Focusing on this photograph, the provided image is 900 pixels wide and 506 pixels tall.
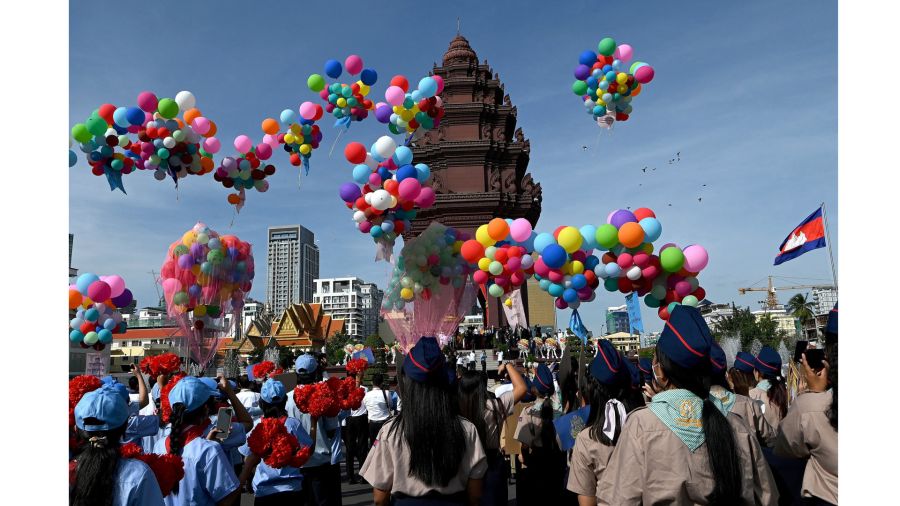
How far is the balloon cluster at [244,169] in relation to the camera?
1267 centimetres

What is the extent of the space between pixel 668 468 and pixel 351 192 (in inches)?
386

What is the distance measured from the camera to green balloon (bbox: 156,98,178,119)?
1095 cm

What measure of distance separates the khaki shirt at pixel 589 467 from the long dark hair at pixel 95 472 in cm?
222

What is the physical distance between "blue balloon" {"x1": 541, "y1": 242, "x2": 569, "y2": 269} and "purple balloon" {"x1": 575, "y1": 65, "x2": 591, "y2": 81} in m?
4.05

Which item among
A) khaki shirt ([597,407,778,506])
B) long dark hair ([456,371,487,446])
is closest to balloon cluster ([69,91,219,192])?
long dark hair ([456,371,487,446])

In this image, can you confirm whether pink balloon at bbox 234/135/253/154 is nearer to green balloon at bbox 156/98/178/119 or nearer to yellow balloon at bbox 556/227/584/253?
green balloon at bbox 156/98/178/119

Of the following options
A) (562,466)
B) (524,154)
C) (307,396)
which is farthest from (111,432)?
(524,154)

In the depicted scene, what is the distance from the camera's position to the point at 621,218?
973 cm

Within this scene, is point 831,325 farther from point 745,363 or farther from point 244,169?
point 244,169

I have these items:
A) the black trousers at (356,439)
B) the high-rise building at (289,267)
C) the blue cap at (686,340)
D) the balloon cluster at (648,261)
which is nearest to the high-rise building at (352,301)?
the high-rise building at (289,267)

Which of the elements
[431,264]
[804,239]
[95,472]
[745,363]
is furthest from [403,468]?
[804,239]

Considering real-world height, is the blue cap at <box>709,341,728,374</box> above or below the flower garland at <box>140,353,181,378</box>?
above

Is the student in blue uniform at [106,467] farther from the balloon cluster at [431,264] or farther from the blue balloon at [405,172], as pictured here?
the balloon cluster at [431,264]

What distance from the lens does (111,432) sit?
8.94 feet
